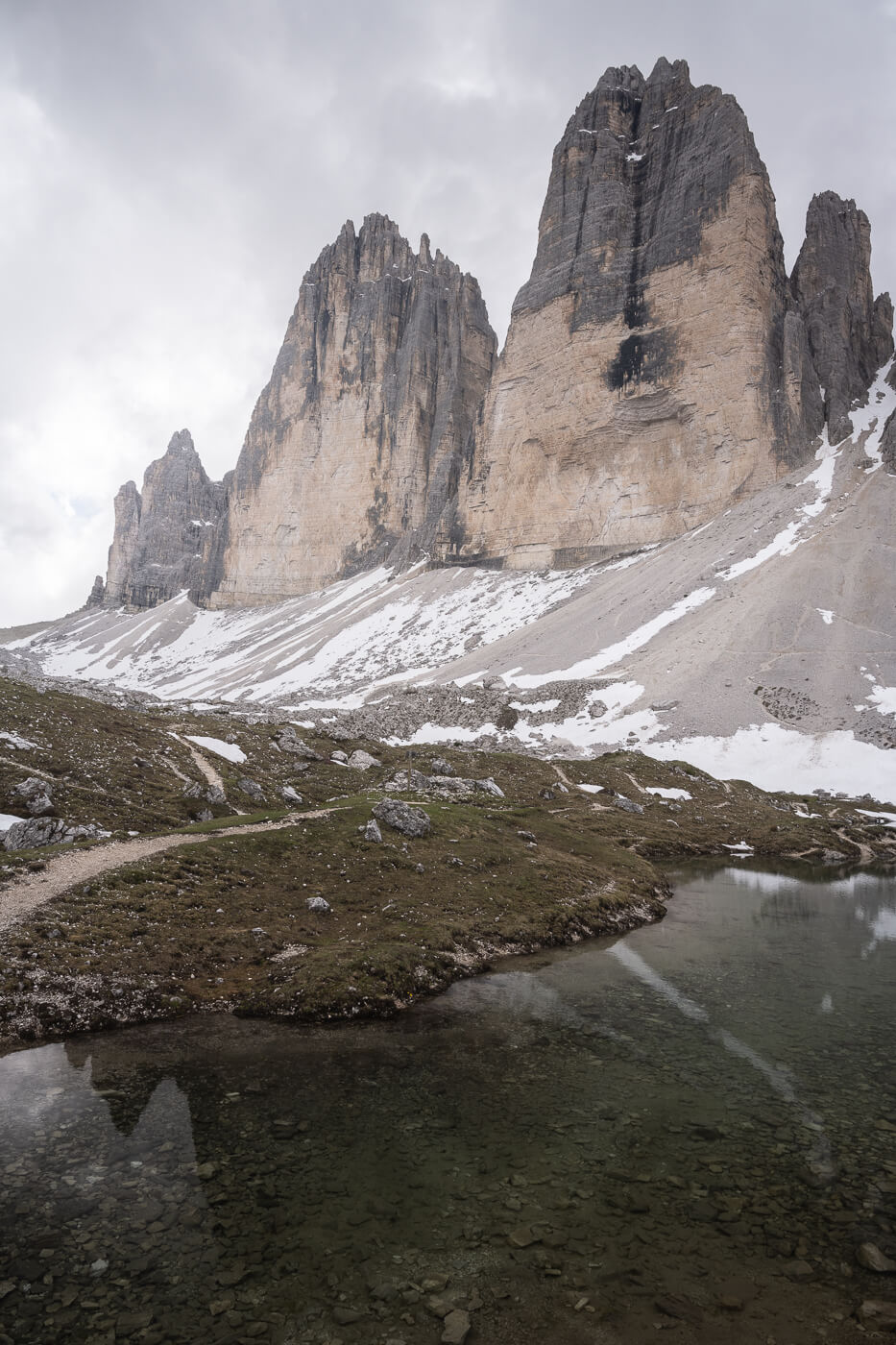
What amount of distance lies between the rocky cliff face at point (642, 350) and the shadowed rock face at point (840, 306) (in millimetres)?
5026

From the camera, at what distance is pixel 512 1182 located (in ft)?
31.5

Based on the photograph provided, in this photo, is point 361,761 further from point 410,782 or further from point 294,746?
point 410,782

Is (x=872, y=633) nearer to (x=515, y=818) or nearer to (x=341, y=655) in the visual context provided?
(x=515, y=818)

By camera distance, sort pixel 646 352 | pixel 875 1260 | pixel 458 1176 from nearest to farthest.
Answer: pixel 875 1260 → pixel 458 1176 → pixel 646 352

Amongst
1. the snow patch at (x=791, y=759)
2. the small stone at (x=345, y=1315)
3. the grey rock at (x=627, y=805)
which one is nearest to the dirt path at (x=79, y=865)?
the small stone at (x=345, y=1315)

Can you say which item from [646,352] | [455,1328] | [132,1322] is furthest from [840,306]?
[132,1322]

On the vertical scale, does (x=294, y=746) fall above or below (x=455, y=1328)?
above

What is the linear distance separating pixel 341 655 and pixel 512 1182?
109 meters

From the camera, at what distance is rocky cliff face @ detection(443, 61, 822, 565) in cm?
11219

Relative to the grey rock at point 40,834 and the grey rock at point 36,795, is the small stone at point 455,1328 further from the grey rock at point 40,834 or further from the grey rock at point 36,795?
the grey rock at point 36,795

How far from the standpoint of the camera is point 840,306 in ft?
391

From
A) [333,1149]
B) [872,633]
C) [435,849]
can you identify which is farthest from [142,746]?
[872,633]

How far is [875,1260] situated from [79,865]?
20930mm

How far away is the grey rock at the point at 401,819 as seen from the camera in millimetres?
28875
